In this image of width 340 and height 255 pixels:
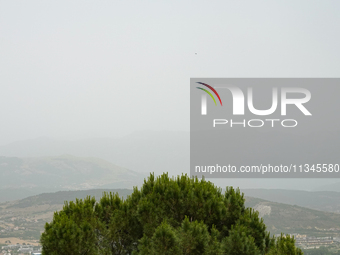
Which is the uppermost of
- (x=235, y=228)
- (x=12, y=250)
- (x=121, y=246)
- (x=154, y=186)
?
(x=154, y=186)

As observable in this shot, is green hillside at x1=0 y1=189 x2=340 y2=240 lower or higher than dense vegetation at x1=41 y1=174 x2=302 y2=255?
lower

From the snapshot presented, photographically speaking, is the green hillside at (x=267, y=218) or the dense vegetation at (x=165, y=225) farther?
the green hillside at (x=267, y=218)

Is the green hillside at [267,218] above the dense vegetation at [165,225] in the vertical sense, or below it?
below

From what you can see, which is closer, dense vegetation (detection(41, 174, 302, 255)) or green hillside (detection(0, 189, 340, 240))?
dense vegetation (detection(41, 174, 302, 255))

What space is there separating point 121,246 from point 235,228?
415cm

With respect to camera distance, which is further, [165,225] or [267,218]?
[267,218]

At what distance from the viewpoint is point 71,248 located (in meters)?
11.3

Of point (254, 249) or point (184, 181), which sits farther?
point (184, 181)

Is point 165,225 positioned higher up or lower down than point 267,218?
higher up

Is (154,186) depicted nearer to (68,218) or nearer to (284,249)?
(68,218)

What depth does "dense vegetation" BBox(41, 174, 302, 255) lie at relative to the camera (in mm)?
11266

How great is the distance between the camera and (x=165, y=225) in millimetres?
11133

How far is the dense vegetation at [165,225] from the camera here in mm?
11266

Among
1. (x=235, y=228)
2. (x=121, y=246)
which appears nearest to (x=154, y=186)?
(x=121, y=246)
